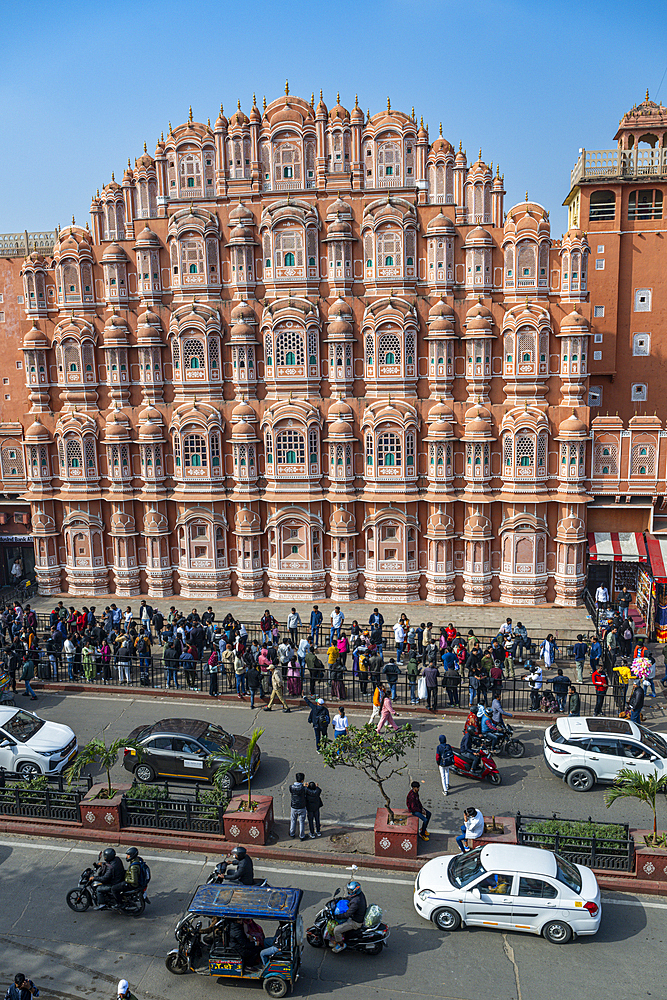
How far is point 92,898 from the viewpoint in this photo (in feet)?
52.4

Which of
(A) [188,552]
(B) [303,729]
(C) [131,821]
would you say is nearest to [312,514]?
(A) [188,552]

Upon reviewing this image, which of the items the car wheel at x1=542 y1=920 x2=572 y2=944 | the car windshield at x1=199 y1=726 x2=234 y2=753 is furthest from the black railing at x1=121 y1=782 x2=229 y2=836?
the car wheel at x1=542 y1=920 x2=572 y2=944

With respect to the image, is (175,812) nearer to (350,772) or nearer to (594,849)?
(350,772)

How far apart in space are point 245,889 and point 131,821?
5.68 meters

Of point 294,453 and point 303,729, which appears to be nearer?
point 303,729

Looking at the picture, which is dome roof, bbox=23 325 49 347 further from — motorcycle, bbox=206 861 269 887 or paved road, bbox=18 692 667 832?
motorcycle, bbox=206 861 269 887

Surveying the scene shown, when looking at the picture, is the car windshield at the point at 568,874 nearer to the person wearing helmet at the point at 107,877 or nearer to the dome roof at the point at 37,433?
the person wearing helmet at the point at 107,877

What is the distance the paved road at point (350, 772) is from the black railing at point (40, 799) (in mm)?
2539

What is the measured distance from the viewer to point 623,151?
40594 mm

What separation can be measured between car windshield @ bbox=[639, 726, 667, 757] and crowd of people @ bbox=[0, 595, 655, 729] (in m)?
2.86

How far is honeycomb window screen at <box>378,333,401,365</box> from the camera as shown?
118ft

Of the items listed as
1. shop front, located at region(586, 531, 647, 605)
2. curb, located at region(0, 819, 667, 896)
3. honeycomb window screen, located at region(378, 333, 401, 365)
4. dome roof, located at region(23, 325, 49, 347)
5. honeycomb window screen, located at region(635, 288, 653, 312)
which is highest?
honeycomb window screen, located at region(635, 288, 653, 312)

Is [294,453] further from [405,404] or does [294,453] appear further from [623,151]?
[623,151]

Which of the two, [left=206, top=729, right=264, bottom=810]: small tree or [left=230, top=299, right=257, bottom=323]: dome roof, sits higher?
[left=230, top=299, right=257, bottom=323]: dome roof
